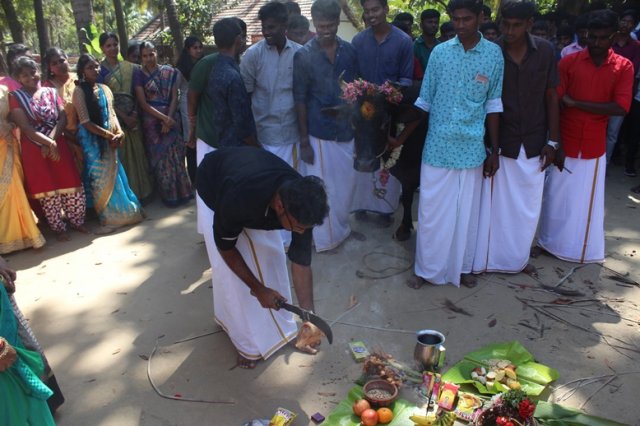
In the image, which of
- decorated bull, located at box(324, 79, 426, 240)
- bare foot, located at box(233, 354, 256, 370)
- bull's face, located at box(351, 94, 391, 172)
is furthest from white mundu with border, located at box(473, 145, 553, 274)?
bare foot, located at box(233, 354, 256, 370)

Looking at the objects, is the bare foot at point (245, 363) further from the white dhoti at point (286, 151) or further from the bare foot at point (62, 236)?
the bare foot at point (62, 236)

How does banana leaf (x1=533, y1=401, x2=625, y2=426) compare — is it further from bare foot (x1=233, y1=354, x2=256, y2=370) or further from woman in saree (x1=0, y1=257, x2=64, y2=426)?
woman in saree (x1=0, y1=257, x2=64, y2=426)

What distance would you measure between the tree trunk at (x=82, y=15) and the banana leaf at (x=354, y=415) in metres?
9.35

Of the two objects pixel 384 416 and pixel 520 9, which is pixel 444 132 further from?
pixel 384 416

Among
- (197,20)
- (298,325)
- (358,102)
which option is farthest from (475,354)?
(197,20)

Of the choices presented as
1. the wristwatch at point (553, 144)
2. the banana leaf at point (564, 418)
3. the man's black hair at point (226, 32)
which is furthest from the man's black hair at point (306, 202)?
the wristwatch at point (553, 144)

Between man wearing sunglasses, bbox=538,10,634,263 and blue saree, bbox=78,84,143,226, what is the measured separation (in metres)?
4.57

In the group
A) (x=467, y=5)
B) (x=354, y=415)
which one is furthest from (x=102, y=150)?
(x=354, y=415)

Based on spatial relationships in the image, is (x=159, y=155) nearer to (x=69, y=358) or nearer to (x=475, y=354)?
(x=69, y=358)

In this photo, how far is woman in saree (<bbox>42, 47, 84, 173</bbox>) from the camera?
523cm

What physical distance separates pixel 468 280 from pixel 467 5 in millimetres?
2218

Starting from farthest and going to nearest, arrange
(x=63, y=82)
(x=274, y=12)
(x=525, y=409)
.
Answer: (x=63, y=82) < (x=274, y=12) < (x=525, y=409)

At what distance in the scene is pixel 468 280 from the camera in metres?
4.25

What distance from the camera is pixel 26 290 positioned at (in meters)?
4.38
